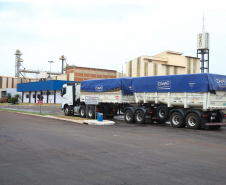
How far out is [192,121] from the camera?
17797 millimetres

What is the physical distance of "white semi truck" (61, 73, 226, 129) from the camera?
56.9 ft

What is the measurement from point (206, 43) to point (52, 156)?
220 feet

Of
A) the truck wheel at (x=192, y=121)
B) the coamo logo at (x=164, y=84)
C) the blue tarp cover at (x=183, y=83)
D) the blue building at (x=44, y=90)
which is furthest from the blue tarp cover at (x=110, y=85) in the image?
the blue building at (x=44, y=90)

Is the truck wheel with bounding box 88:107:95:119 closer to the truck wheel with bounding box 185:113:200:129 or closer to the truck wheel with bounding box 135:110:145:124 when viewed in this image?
the truck wheel with bounding box 135:110:145:124

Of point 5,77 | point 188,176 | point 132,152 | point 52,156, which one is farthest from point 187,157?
point 5,77

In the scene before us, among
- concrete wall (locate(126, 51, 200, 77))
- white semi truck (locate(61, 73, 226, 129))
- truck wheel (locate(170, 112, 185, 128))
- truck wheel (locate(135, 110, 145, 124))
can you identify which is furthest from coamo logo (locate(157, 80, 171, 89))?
concrete wall (locate(126, 51, 200, 77))

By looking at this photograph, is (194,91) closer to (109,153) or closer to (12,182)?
(109,153)

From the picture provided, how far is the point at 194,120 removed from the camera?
17719 mm

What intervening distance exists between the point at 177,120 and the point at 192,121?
115cm

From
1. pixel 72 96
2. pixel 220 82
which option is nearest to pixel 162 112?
pixel 220 82

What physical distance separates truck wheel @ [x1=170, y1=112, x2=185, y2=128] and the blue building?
4814 centimetres

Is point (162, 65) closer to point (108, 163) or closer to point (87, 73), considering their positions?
point (87, 73)

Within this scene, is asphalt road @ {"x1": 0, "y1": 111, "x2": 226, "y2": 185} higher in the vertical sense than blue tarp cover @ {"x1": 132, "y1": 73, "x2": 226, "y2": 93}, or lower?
lower

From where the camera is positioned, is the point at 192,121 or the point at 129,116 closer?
the point at 192,121
